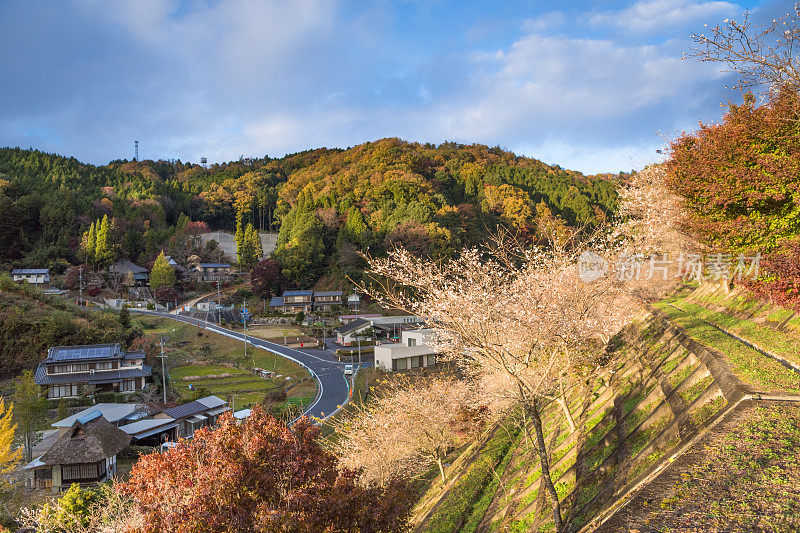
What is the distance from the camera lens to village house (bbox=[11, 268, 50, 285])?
46938mm

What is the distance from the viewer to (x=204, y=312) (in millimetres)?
47375

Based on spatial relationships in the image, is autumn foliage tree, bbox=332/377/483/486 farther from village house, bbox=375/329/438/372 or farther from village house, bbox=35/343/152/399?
village house, bbox=35/343/152/399

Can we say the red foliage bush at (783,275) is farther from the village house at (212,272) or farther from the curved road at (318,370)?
the village house at (212,272)

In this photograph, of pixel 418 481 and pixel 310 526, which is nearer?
pixel 310 526

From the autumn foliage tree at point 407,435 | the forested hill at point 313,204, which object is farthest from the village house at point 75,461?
the forested hill at point 313,204

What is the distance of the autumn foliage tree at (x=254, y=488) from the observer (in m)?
5.50

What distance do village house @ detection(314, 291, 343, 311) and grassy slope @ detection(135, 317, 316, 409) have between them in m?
13.0

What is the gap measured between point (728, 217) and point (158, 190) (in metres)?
86.8

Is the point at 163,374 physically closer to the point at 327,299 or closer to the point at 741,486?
the point at 327,299

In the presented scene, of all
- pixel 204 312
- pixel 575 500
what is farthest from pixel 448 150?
pixel 575 500

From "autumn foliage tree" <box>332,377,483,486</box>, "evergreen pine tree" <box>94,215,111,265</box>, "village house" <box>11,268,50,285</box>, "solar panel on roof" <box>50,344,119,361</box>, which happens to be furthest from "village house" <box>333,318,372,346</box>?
"village house" <box>11,268,50,285</box>

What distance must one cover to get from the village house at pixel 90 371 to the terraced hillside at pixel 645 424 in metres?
24.8

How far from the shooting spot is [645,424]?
7.32 m

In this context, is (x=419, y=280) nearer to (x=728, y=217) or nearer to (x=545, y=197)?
(x=728, y=217)
